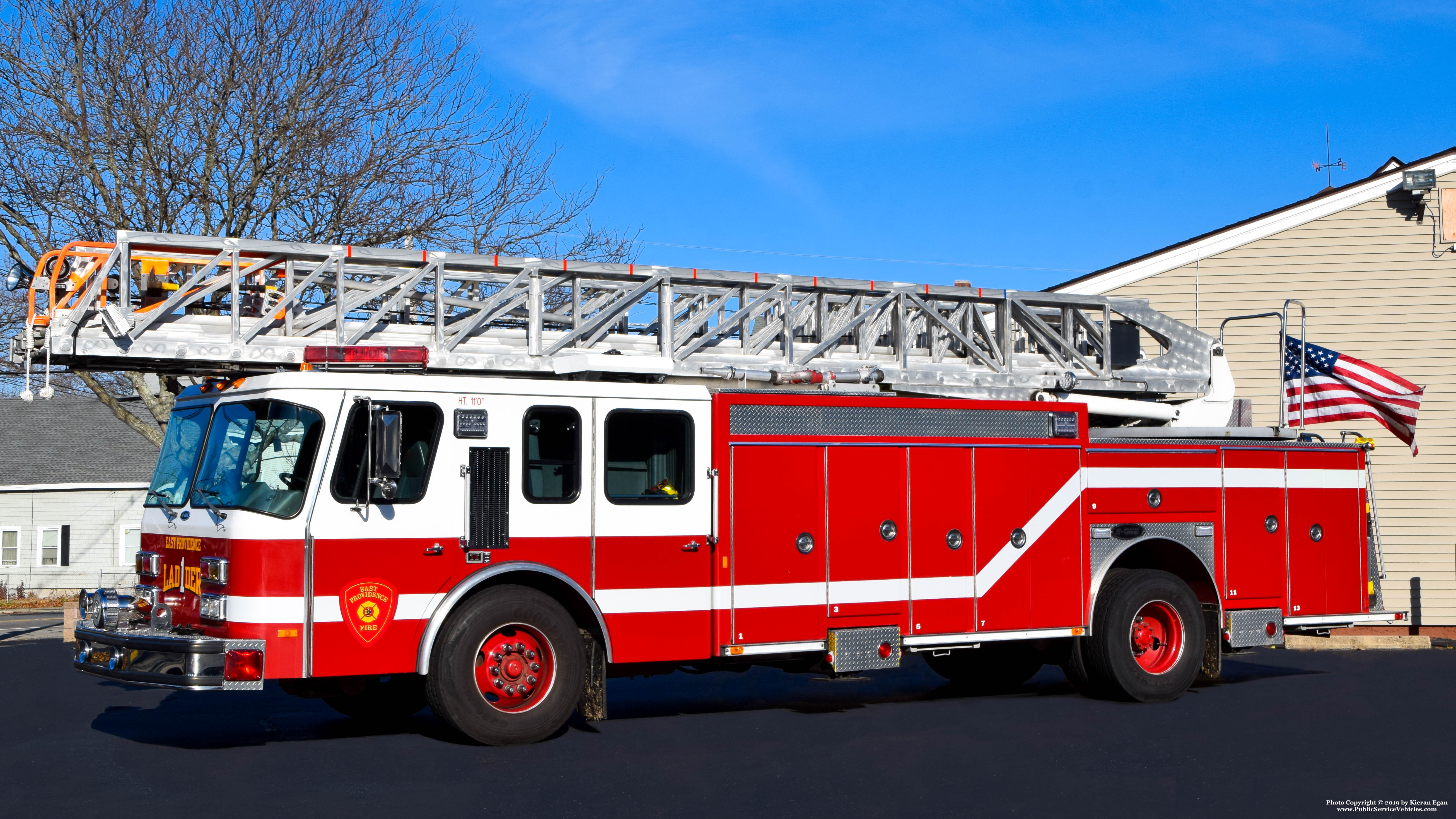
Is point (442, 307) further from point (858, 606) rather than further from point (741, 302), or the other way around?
point (858, 606)

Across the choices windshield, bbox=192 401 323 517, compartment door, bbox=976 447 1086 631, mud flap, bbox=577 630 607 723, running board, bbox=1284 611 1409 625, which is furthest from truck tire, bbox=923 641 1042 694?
windshield, bbox=192 401 323 517

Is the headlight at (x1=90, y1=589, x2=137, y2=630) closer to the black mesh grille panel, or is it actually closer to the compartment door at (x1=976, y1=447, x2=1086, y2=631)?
the black mesh grille panel

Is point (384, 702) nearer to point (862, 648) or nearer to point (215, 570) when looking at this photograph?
point (215, 570)

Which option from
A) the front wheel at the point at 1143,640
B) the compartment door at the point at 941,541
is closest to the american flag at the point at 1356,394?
the front wheel at the point at 1143,640

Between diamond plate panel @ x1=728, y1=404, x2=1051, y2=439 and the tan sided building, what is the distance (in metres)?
8.82

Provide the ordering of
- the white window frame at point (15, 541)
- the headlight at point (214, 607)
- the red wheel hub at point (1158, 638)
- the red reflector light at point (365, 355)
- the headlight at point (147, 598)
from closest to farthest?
the headlight at point (214, 607)
the red reflector light at point (365, 355)
the headlight at point (147, 598)
the red wheel hub at point (1158, 638)
the white window frame at point (15, 541)

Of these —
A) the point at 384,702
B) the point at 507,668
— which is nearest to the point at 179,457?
the point at 384,702

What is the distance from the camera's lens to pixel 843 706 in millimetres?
10773

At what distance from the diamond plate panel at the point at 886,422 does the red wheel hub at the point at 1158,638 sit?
1.79m

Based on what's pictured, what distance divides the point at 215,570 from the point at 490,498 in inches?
66.7

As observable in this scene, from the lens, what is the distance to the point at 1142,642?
11.0 m

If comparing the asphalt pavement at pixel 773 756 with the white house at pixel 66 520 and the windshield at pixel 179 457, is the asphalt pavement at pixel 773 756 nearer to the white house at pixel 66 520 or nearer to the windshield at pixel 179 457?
the windshield at pixel 179 457

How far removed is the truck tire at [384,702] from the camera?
9.84 m

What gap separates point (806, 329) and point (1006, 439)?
1.98 m
